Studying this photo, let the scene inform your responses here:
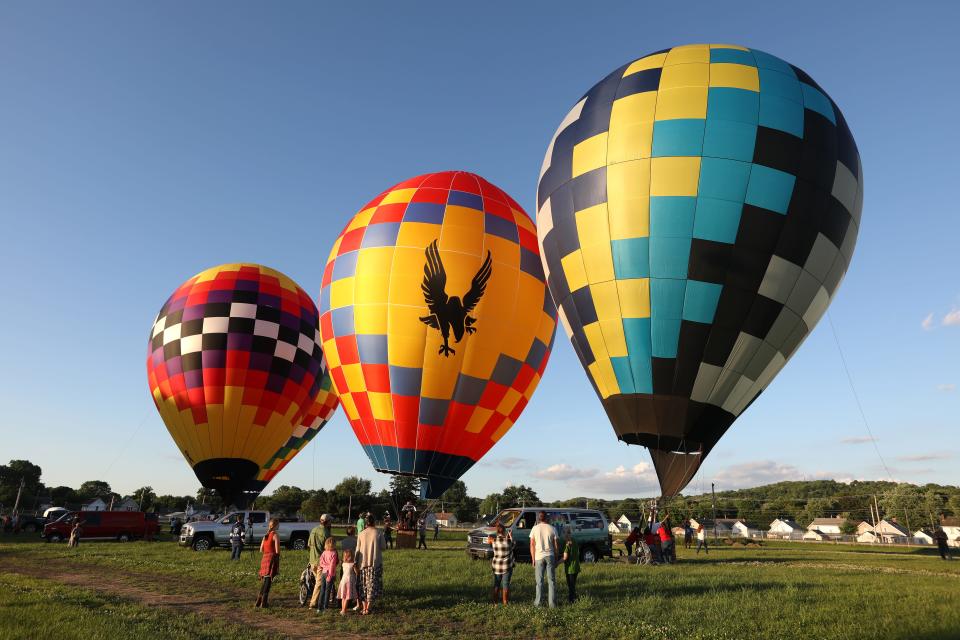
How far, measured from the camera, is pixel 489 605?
32.0 ft

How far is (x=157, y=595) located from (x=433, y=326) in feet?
35.7

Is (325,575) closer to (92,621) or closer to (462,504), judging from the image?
(92,621)

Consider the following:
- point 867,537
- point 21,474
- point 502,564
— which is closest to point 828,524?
point 867,537

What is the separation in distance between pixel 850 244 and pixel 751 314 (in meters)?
4.17

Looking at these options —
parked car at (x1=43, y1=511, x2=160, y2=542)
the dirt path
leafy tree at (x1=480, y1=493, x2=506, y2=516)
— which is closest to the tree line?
leafy tree at (x1=480, y1=493, x2=506, y2=516)

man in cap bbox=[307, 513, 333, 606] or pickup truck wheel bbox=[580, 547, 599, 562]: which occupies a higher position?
man in cap bbox=[307, 513, 333, 606]

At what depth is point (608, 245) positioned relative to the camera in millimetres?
14984

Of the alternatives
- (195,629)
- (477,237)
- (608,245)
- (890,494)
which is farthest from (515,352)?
(890,494)

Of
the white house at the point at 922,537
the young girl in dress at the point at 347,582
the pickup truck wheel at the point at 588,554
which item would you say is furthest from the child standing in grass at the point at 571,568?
the white house at the point at 922,537

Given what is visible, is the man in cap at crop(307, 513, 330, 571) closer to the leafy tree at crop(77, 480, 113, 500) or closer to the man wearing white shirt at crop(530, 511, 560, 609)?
the man wearing white shirt at crop(530, 511, 560, 609)

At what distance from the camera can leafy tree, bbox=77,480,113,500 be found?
12444 cm

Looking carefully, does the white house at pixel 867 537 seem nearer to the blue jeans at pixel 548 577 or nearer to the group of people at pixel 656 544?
the group of people at pixel 656 544

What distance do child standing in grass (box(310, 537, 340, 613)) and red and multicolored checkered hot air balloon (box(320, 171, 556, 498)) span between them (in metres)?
9.74

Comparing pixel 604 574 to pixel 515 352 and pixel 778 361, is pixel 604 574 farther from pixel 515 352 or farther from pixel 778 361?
pixel 515 352
